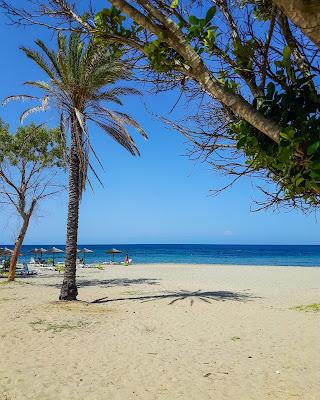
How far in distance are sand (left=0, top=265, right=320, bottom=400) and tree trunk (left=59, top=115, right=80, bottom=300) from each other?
0.74 m

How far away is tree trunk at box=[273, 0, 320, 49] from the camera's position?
1.70 metres

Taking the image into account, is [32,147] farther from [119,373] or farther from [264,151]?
[264,151]

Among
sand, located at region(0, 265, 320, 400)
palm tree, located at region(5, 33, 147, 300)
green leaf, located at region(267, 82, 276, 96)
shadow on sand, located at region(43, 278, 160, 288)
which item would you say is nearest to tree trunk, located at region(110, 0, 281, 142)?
green leaf, located at region(267, 82, 276, 96)

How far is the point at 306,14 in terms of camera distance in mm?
1724

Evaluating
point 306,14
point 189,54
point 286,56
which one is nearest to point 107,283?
point 189,54

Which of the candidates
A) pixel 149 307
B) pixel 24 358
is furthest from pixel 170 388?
pixel 149 307

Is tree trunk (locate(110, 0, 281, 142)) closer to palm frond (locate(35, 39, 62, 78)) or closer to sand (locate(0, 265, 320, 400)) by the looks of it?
sand (locate(0, 265, 320, 400))

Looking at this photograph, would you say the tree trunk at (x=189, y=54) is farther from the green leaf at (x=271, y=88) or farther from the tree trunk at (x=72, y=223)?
the tree trunk at (x=72, y=223)

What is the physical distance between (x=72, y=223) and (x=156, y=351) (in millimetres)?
6046

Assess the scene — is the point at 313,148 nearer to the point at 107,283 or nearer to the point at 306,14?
the point at 306,14

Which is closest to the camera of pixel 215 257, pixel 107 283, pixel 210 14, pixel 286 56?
pixel 286 56

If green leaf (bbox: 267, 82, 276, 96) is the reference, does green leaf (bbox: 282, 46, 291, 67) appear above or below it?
above

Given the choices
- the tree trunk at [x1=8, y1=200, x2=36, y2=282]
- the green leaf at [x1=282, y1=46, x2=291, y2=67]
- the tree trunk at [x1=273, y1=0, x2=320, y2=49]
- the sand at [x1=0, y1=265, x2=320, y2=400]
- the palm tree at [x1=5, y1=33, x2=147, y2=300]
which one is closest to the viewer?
the tree trunk at [x1=273, y1=0, x2=320, y2=49]

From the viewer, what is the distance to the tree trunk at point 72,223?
12.2m
